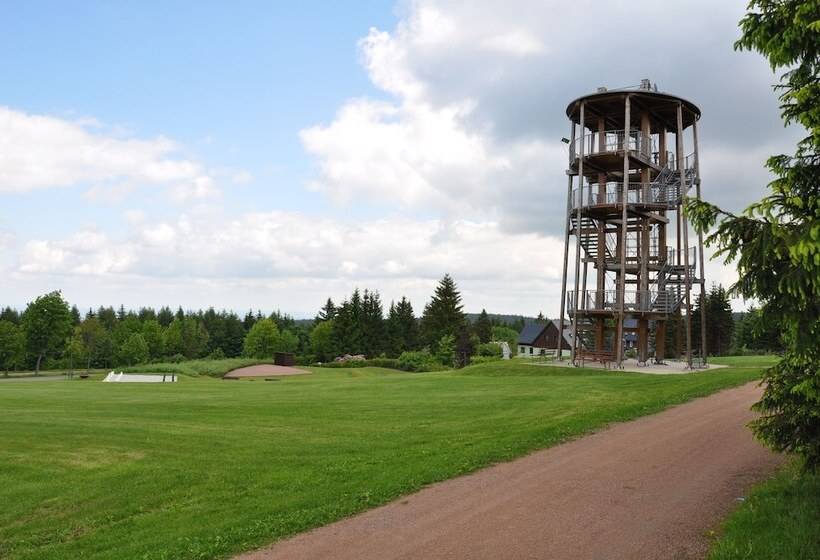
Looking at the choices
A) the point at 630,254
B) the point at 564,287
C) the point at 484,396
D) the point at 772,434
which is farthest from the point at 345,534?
the point at 630,254

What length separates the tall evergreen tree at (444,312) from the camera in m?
78.9

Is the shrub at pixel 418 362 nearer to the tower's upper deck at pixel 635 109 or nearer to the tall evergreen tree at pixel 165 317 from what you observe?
the tower's upper deck at pixel 635 109

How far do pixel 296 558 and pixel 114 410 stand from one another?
14.3 metres

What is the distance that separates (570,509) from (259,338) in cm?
8032

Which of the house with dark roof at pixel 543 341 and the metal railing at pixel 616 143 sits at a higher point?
the metal railing at pixel 616 143

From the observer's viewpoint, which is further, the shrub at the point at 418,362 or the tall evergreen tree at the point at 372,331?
the tall evergreen tree at the point at 372,331

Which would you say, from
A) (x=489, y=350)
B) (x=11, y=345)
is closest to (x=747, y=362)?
(x=489, y=350)

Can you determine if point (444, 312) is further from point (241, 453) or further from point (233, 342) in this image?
point (241, 453)

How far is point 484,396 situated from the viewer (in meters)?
20.5

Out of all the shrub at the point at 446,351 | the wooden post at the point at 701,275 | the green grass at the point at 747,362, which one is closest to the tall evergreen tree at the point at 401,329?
the shrub at the point at 446,351

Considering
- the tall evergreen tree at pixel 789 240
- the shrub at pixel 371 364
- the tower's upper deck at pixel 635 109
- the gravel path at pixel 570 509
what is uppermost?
the tower's upper deck at pixel 635 109

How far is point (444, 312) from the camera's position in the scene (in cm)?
7950

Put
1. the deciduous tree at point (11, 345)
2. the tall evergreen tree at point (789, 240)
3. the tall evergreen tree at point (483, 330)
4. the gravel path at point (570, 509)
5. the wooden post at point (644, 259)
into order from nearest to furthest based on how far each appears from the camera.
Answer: the tall evergreen tree at point (789, 240), the gravel path at point (570, 509), the wooden post at point (644, 259), the deciduous tree at point (11, 345), the tall evergreen tree at point (483, 330)

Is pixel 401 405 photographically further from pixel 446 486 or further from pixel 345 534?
pixel 345 534
